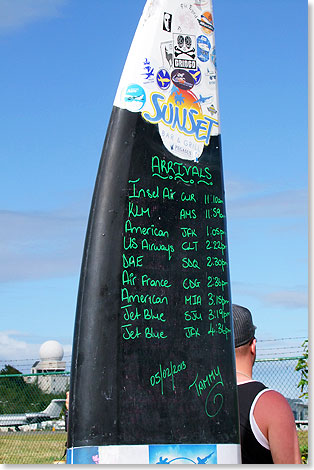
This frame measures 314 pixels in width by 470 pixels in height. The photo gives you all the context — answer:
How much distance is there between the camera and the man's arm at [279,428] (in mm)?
2742

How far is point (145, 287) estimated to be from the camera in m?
3.40

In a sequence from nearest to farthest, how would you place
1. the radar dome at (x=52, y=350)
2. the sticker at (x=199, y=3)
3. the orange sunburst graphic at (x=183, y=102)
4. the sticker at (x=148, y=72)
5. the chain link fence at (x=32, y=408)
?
the sticker at (x=148, y=72) < the orange sunburst graphic at (x=183, y=102) < the sticker at (x=199, y=3) < the chain link fence at (x=32, y=408) < the radar dome at (x=52, y=350)

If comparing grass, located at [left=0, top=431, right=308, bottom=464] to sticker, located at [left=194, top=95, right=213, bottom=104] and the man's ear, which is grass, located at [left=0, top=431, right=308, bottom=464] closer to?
the man's ear

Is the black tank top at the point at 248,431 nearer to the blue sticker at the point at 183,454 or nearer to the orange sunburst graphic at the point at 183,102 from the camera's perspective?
the blue sticker at the point at 183,454

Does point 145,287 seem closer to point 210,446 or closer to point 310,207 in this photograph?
point 210,446

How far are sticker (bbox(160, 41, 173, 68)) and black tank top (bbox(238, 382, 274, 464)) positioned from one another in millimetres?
1783

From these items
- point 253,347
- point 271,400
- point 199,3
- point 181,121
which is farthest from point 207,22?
point 271,400

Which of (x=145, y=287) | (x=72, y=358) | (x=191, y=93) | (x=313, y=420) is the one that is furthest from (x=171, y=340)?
(x=191, y=93)

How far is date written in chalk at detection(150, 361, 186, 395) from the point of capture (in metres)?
3.32

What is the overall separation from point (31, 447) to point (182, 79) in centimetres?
914

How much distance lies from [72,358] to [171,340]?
514 mm

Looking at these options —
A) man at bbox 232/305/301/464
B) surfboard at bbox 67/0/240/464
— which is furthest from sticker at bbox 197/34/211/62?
man at bbox 232/305/301/464
